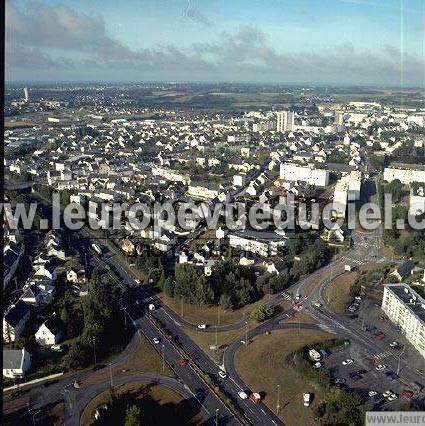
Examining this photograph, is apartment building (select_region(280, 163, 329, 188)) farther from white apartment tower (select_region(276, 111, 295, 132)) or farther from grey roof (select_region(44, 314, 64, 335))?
white apartment tower (select_region(276, 111, 295, 132))

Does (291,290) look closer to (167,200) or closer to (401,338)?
(401,338)

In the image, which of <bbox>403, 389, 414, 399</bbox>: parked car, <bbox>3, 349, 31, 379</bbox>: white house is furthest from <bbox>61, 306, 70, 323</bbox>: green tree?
<bbox>403, 389, 414, 399</bbox>: parked car

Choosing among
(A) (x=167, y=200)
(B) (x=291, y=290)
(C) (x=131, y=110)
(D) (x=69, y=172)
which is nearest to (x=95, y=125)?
(C) (x=131, y=110)

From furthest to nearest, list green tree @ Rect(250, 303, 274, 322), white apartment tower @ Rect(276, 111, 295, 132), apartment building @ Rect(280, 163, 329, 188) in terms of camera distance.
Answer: white apartment tower @ Rect(276, 111, 295, 132) → apartment building @ Rect(280, 163, 329, 188) → green tree @ Rect(250, 303, 274, 322)

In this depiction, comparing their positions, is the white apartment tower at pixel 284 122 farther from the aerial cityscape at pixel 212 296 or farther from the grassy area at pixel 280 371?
the grassy area at pixel 280 371

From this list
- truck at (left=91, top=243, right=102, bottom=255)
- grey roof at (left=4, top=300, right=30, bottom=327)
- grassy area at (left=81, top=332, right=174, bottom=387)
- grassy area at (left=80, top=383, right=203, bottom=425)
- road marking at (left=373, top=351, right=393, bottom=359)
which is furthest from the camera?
truck at (left=91, top=243, right=102, bottom=255)

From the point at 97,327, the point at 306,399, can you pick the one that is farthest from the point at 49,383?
the point at 306,399
